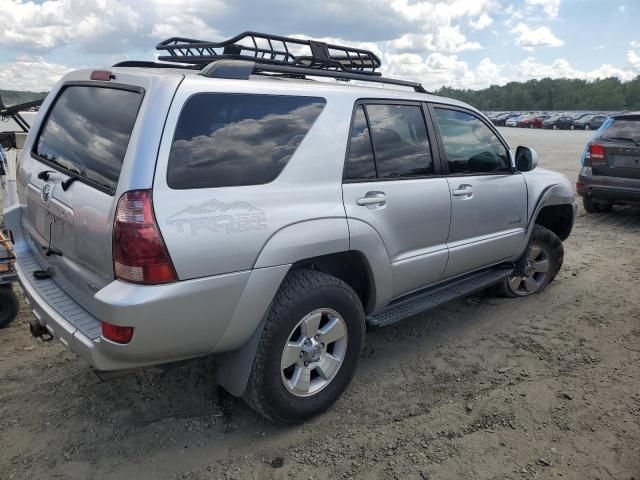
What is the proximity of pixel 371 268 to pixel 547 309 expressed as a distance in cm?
236

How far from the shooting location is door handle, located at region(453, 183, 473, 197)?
3.65 metres

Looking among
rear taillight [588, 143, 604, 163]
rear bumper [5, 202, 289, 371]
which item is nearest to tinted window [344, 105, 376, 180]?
rear bumper [5, 202, 289, 371]

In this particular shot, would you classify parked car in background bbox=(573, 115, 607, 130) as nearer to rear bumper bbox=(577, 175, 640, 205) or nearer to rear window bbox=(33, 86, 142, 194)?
rear bumper bbox=(577, 175, 640, 205)

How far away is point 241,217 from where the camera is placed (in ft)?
7.96

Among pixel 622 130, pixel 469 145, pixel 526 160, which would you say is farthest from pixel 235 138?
pixel 622 130

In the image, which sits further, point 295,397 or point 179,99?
point 295,397

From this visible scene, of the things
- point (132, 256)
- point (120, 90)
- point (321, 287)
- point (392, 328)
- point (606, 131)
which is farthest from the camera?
point (606, 131)

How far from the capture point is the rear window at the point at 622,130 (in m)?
7.68

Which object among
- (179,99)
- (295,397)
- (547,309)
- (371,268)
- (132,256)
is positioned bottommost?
(547,309)

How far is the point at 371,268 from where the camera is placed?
10.2 ft

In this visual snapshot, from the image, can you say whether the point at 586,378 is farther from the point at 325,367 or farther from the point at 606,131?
the point at 606,131

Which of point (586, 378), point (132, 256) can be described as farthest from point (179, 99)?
point (586, 378)

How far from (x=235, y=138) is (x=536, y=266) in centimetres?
350

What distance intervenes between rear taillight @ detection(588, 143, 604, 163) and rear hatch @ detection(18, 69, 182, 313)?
746 centimetres
